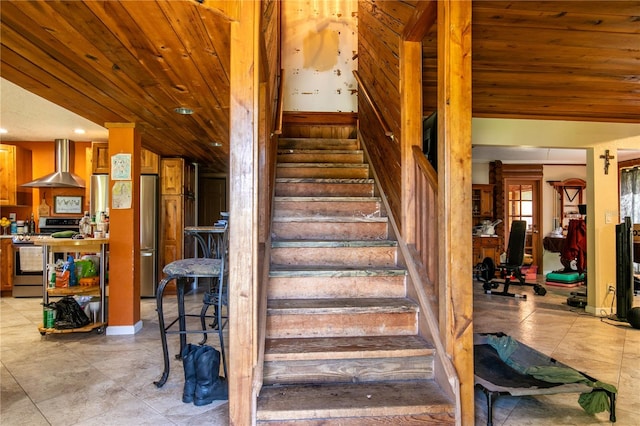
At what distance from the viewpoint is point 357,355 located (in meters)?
2.10

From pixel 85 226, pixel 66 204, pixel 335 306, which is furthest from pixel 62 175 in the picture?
pixel 335 306

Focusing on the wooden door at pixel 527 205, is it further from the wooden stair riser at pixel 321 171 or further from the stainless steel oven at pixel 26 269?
the stainless steel oven at pixel 26 269

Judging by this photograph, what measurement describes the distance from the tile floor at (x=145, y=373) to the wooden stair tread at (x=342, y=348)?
0.49m

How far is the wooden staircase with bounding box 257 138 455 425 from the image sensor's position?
189cm

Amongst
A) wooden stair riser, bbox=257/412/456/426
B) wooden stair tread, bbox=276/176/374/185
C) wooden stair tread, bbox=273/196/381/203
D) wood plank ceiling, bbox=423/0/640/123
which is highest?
wood plank ceiling, bbox=423/0/640/123

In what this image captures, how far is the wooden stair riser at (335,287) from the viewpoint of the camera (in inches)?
102

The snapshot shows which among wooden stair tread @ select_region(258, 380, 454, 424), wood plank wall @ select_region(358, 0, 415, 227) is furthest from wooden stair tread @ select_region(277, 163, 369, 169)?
wooden stair tread @ select_region(258, 380, 454, 424)

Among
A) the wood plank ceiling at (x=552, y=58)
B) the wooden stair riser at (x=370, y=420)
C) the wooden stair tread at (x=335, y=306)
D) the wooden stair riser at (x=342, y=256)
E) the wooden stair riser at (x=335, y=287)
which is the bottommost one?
the wooden stair riser at (x=370, y=420)

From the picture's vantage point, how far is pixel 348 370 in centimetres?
212

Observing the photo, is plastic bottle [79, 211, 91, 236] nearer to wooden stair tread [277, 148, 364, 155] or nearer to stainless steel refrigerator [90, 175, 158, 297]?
stainless steel refrigerator [90, 175, 158, 297]

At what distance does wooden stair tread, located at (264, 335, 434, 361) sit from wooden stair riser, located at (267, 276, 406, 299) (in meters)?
0.36

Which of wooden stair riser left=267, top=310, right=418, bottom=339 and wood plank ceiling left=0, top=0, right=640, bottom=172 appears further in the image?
wooden stair riser left=267, top=310, right=418, bottom=339

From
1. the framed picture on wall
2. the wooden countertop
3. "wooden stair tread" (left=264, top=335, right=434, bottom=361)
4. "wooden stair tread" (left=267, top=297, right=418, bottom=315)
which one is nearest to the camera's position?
"wooden stair tread" (left=264, top=335, right=434, bottom=361)

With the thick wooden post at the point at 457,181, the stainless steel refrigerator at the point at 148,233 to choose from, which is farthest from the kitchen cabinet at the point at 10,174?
the thick wooden post at the point at 457,181
